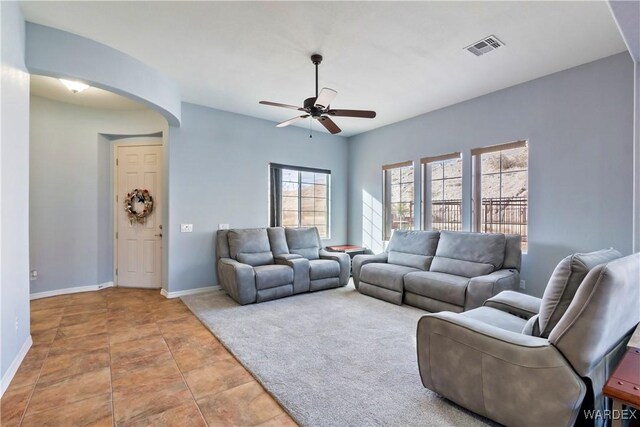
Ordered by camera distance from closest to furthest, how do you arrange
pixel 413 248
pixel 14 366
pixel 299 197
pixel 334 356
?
pixel 14 366
pixel 334 356
pixel 413 248
pixel 299 197

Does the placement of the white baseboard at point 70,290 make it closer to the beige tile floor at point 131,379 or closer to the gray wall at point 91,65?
the beige tile floor at point 131,379

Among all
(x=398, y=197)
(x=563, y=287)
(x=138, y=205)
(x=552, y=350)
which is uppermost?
(x=398, y=197)

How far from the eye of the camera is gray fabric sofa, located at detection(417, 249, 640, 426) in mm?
1399

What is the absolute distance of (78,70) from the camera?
2.86 m

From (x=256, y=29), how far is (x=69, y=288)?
15.3 ft

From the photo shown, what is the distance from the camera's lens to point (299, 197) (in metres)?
5.83

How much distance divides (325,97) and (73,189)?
428 cm

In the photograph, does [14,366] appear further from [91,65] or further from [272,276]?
[91,65]

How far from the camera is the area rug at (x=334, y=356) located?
1854 mm

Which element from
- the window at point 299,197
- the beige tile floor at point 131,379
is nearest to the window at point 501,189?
the window at point 299,197

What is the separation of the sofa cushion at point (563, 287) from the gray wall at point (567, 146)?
82.8 inches

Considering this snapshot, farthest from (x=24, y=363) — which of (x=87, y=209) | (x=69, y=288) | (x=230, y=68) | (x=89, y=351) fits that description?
(x=230, y=68)

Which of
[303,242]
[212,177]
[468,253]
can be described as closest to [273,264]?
[303,242]

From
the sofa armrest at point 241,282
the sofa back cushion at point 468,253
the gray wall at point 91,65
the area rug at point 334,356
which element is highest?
the gray wall at point 91,65
